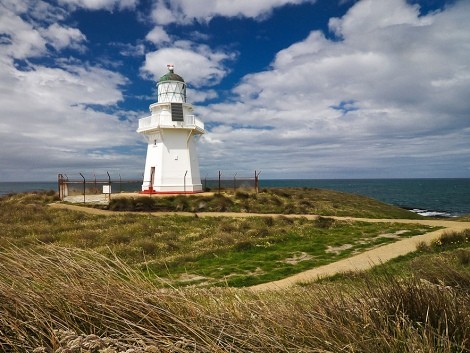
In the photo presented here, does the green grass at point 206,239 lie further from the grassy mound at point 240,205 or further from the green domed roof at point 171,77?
the green domed roof at point 171,77

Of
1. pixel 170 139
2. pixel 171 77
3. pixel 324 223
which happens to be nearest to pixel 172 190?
pixel 170 139

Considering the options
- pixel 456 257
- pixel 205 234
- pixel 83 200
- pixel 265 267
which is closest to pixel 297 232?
pixel 205 234

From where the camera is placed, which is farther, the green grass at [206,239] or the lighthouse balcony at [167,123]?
the lighthouse balcony at [167,123]

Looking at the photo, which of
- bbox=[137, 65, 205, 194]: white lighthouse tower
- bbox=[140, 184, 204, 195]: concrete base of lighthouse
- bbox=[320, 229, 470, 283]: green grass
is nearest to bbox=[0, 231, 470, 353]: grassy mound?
bbox=[320, 229, 470, 283]: green grass

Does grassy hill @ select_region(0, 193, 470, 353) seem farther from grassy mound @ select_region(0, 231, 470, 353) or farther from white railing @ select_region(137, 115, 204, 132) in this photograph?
white railing @ select_region(137, 115, 204, 132)

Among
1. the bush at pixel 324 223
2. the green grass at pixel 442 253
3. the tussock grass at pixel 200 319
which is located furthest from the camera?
the bush at pixel 324 223

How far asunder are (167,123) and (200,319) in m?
31.4

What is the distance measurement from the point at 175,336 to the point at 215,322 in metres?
0.35

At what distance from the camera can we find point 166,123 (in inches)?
1307

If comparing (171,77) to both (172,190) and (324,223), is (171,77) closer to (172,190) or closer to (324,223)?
(172,190)

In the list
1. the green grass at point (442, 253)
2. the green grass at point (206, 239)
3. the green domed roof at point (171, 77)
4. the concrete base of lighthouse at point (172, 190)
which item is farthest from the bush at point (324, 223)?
the green domed roof at point (171, 77)

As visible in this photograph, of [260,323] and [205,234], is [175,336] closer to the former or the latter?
[260,323]

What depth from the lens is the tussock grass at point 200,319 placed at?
2.60 meters

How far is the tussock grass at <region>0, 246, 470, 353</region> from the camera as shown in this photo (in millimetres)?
2600
